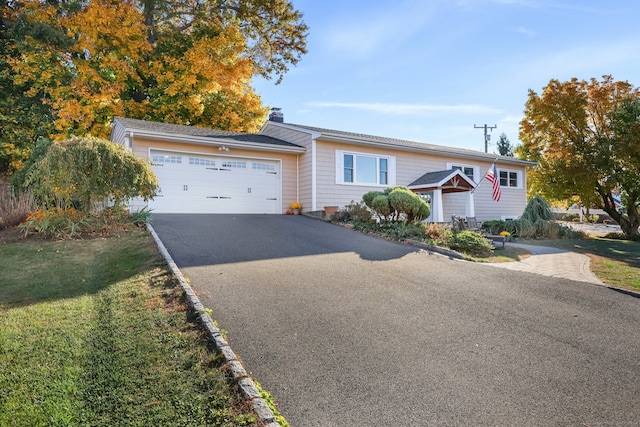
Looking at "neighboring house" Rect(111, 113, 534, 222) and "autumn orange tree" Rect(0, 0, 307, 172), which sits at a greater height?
"autumn orange tree" Rect(0, 0, 307, 172)

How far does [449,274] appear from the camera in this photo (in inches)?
261

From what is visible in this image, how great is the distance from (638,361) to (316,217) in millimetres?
10486

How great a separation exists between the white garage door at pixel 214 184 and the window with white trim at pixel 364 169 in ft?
8.58

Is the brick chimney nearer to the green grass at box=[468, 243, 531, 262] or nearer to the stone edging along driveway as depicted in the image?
the green grass at box=[468, 243, 531, 262]

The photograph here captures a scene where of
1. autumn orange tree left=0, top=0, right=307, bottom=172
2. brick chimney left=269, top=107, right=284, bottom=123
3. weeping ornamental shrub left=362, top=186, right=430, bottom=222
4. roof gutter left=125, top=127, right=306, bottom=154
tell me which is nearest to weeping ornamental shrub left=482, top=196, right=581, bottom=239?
weeping ornamental shrub left=362, top=186, right=430, bottom=222

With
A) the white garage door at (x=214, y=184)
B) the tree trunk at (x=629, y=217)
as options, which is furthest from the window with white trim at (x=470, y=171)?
the white garage door at (x=214, y=184)

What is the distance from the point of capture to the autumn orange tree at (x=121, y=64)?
54.6ft

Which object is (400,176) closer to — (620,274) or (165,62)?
(620,274)

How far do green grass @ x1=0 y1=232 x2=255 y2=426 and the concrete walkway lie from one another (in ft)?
22.6

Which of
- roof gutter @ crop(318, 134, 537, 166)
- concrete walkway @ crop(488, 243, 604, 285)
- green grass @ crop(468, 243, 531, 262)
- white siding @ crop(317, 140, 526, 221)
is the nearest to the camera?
concrete walkway @ crop(488, 243, 604, 285)

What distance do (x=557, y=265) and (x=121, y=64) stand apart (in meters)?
19.7

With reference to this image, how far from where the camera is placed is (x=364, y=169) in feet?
49.3

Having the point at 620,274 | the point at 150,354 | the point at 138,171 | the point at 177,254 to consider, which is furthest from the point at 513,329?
the point at 138,171

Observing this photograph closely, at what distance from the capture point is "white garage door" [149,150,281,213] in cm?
1231
